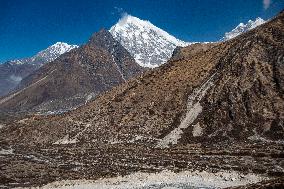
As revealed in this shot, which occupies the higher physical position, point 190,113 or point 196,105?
point 196,105

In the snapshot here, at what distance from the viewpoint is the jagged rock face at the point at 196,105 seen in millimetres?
127312

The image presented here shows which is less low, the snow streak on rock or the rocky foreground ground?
the snow streak on rock

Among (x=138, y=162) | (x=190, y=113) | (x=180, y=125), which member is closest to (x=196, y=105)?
(x=190, y=113)

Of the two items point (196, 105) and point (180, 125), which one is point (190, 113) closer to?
point (196, 105)

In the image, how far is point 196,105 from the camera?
477 ft

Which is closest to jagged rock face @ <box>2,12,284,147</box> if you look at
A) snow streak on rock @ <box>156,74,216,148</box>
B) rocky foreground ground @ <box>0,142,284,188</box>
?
snow streak on rock @ <box>156,74,216,148</box>

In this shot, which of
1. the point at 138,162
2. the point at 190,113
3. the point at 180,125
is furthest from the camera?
the point at 190,113

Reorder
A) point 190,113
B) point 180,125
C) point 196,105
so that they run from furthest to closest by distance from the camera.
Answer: point 196,105 → point 190,113 → point 180,125

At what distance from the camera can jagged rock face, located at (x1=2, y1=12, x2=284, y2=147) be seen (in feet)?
418

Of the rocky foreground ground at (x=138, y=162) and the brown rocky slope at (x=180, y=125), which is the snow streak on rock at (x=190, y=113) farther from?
the rocky foreground ground at (x=138, y=162)

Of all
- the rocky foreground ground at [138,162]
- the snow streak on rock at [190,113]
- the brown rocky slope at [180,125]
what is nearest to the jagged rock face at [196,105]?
the snow streak on rock at [190,113]

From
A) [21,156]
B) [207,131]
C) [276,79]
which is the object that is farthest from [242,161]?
[21,156]

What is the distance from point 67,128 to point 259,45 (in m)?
70.9

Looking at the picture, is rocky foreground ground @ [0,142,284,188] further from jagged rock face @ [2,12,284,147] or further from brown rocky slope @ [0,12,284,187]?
jagged rock face @ [2,12,284,147]
